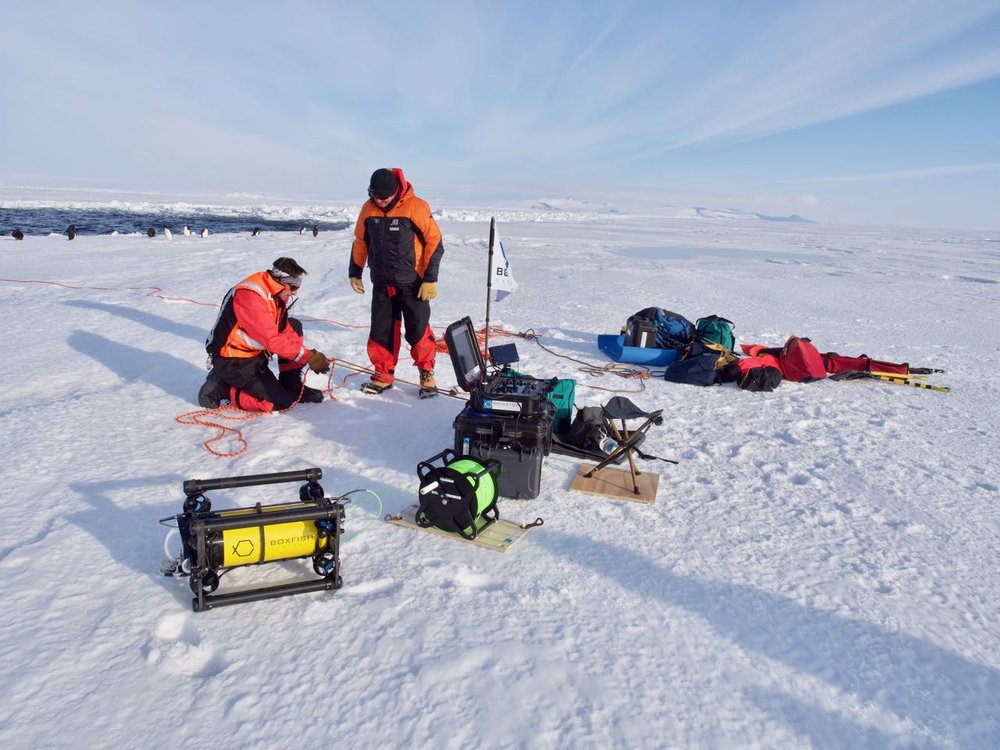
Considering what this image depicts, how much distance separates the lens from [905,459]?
4133mm

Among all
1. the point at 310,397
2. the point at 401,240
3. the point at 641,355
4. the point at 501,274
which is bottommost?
the point at 310,397

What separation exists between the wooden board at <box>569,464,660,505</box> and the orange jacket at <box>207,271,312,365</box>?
2.26m

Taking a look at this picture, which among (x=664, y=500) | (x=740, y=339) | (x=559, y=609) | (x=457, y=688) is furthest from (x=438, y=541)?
(x=740, y=339)

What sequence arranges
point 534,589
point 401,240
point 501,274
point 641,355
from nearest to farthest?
point 534,589 < point 401,240 < point 501,274 < point 641,355

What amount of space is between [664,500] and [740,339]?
16.5 feet

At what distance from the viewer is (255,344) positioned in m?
4.54

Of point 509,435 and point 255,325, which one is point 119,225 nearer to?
point 255,325

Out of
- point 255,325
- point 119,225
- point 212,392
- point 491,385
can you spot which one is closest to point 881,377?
point 491,385

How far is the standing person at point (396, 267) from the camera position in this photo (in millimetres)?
4805

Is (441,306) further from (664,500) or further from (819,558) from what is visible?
(819,558)

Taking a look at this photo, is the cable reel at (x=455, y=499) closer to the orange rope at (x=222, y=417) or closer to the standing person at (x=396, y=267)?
the orange rope at (x=222, y=417)

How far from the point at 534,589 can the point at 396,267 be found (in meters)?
3.08

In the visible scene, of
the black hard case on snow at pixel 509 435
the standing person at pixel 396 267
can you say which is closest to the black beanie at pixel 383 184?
the standing person at pixel 396 267

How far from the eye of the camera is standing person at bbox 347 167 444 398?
189 inches
